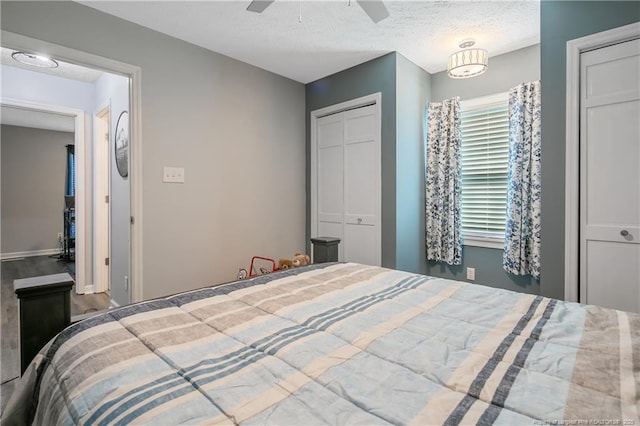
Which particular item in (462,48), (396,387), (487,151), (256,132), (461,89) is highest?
(462,48)

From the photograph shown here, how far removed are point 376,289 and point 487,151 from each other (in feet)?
7.97

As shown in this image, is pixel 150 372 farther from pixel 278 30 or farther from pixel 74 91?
pixel 74 91

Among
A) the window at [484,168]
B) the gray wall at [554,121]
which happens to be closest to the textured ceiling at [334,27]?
the gray wall at [554,121]

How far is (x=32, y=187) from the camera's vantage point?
20.3ft

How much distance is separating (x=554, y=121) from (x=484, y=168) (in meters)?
1.09

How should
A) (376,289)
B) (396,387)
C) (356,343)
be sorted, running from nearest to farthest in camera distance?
(396,387), (356,343), (376,289)

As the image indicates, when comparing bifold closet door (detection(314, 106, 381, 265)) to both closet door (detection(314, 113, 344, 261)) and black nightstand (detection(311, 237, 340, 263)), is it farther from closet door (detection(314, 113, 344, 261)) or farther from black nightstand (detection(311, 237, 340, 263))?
black nightstand (detection(311, 237, 340, 263))

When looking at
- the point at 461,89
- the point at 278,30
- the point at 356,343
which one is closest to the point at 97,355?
the point at 356,343

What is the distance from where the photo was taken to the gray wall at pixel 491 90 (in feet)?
9.61

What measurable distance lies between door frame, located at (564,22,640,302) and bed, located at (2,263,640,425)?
3.50 ft

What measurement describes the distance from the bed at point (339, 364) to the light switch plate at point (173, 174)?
1.66 metres

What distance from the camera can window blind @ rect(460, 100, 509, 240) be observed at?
10.2ft

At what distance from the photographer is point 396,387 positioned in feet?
2.42

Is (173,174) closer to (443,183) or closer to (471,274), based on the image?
(443,183)
